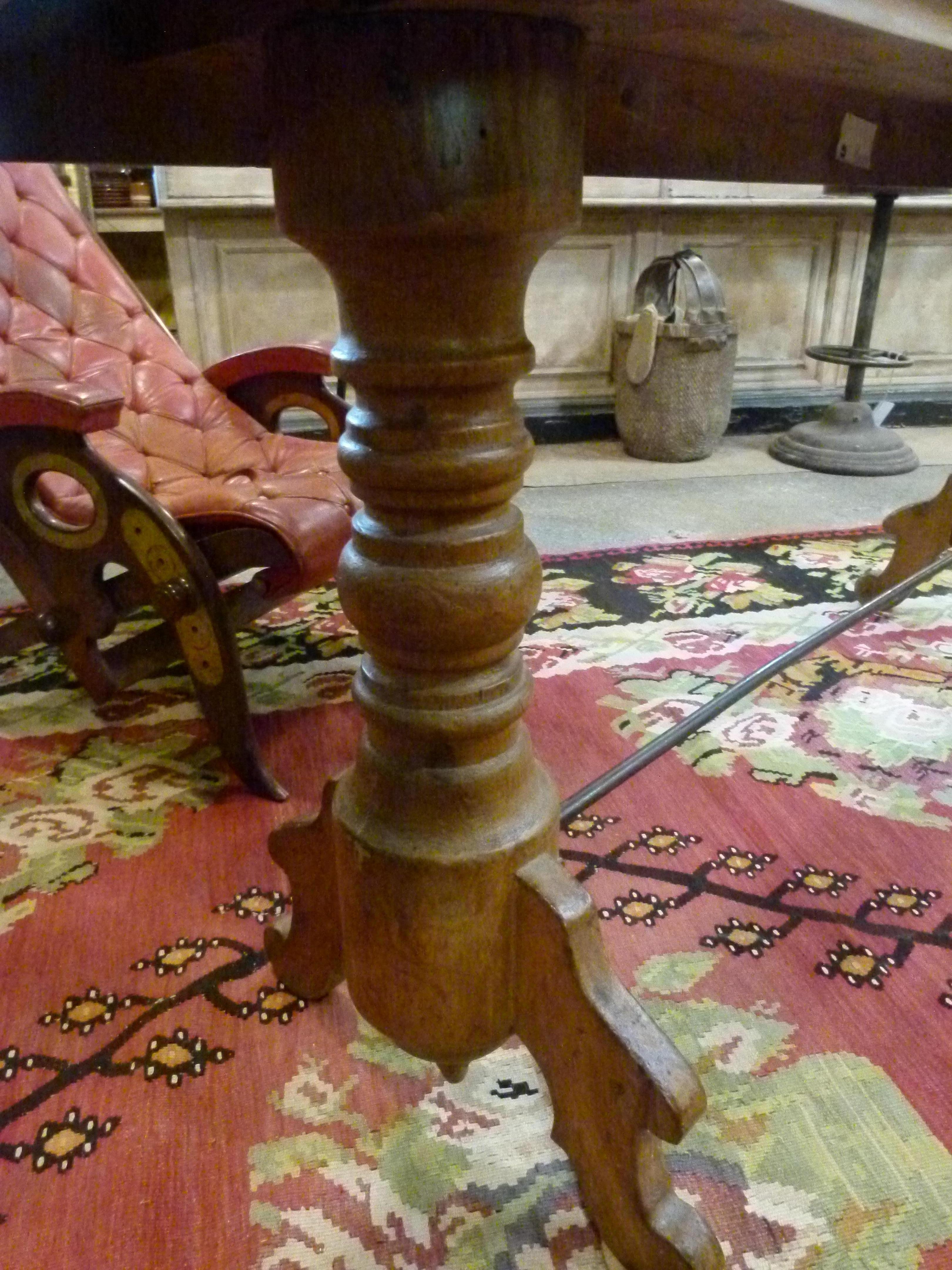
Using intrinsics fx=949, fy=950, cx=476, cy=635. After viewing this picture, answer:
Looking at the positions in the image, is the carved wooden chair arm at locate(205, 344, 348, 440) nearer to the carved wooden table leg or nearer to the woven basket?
the carved wooden table leg

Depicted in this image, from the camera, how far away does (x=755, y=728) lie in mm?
1523

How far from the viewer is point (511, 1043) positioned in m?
0.96

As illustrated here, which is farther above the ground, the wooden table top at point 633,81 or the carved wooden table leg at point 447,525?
the wooden table top at point 633,81

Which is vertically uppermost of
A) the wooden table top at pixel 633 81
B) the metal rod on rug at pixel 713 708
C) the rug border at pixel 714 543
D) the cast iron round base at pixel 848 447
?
the wooden table top at pixel 633 81

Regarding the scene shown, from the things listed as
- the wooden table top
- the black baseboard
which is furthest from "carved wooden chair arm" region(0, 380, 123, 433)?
the black baseboard

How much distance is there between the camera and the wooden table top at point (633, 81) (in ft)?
1.73

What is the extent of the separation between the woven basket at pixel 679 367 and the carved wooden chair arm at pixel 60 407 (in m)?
2.19

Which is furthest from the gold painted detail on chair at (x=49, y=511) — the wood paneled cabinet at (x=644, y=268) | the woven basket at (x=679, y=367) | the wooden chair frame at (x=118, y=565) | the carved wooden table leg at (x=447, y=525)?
the woven basket at (x=679, y=367)

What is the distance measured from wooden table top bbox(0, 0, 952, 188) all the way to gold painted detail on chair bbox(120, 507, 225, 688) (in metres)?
0.51

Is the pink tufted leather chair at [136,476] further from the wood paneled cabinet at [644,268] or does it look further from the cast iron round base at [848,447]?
the cast iron round base at [848,447]

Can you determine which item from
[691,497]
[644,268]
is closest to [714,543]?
[691,497]

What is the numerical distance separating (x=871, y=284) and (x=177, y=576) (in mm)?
2680

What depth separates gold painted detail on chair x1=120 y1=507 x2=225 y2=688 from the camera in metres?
1.24

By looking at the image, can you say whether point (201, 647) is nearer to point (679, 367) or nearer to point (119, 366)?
point (119, 366)
